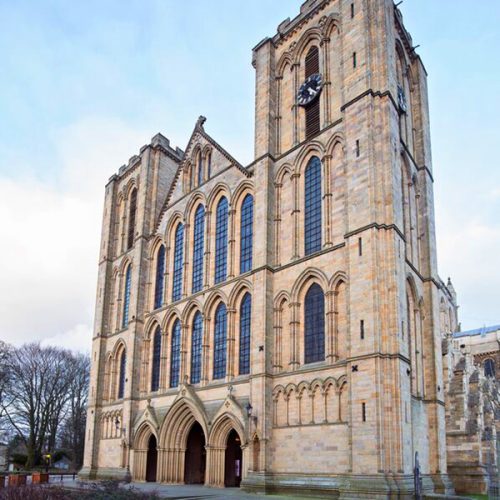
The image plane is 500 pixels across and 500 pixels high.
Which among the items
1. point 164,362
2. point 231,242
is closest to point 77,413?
point 164,362

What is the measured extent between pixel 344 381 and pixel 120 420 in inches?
762

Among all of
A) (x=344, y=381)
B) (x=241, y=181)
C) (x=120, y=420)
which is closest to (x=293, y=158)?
(x=241, y=181)

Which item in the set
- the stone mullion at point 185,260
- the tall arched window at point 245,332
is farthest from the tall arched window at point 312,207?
the stone mullion at point 185,260

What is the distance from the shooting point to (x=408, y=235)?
29.0 m

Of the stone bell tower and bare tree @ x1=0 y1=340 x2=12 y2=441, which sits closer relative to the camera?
the stone bell tower

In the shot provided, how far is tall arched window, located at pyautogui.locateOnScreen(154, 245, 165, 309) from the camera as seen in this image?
3850cm

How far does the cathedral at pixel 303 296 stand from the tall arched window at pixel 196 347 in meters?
0.14

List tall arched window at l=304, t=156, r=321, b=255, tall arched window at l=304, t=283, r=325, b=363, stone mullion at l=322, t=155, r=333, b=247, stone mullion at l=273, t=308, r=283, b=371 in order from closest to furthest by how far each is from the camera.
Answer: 1. tall arched window at l=304, t=283, r=325, b=363
2. stone mullion at l=322, t=155, r=333, b=247
3. stone mullion at l=273, t=308, r=283, b=371
4. tall arched window at l=304, t=156, r=321, b=255

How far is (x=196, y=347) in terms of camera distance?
111 ft

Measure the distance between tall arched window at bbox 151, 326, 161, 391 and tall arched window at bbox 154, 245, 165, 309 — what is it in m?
1.80

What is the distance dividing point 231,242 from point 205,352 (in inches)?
245

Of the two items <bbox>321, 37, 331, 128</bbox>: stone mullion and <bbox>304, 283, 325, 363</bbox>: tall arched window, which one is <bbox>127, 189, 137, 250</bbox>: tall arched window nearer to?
<bbox>321, 37, 331, 128</bbox>: stone mullion

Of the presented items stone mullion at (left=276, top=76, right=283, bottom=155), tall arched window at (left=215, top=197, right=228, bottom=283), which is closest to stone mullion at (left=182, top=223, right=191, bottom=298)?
tall arched window at (left=215, top=197, right=228, bottom=283)

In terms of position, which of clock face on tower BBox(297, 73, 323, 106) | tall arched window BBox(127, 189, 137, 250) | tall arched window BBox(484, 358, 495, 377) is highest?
clock face on tower BBox(297, 73, 323, 106)
